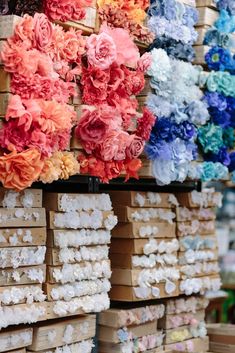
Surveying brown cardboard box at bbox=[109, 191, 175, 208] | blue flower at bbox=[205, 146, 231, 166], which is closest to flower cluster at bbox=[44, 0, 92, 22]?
brown cardboard box at bbox=[109, 191, 175, 208]

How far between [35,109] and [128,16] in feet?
3.01

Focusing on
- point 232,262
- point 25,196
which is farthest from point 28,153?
point 232,262

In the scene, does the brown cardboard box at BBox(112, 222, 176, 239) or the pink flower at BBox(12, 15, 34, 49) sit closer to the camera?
the pink flower at BBox(12, 15, 34, 49)

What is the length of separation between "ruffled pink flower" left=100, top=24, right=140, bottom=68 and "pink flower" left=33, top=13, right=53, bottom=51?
0.40 metres

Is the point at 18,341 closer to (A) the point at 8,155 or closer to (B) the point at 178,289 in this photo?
(A) the point at 8,155

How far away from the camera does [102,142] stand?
3869mm

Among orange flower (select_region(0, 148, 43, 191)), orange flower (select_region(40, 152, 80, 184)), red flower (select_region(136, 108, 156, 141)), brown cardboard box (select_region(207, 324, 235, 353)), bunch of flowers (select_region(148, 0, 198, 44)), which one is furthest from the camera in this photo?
brown cardboard box (select_region(207, 324, 235, 353))

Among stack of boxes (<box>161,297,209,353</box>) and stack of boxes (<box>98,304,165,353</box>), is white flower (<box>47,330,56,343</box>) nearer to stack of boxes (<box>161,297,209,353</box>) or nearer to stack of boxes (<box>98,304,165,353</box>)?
stack of boxes (<box>98,304,165,353</box>)

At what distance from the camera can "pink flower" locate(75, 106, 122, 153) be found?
3.80 meters

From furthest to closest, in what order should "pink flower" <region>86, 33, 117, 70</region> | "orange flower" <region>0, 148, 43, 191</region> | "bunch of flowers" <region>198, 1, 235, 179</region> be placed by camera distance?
"bunch of flowers" <region>198, 1, 235, 179</region>, "pink flower" <region>86, 33, 117, 70</region>, "orange flower" <region>0, 148, 43, 191</region>

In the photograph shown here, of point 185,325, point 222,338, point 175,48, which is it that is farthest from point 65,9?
point 222,338

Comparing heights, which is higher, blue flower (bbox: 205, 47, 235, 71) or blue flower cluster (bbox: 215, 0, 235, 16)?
blue flower cluster (bbox: 215, 0, 235, 16)

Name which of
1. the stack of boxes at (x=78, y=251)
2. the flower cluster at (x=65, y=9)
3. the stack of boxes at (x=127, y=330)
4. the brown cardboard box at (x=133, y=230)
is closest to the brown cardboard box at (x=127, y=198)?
the brown cardboard box at (x=133, y=230)

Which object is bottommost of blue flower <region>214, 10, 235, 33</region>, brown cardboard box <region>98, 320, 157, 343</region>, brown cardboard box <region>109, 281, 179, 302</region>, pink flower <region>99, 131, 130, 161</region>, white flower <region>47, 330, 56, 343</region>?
brown cardboard box <region>98, 320, 157, 343</region>
